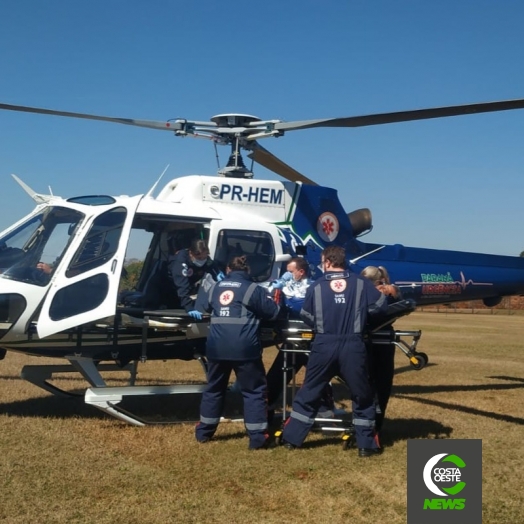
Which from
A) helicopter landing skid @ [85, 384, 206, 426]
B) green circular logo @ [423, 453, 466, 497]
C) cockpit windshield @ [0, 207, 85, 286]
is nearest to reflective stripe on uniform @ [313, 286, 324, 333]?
green circular logo @ [423, 453, 466, 497]

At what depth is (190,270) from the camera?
7.32 m

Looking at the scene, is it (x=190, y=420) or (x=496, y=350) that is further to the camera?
(x=496, y=350)

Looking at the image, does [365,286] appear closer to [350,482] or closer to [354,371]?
[354,371]

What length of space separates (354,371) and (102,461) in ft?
7.65

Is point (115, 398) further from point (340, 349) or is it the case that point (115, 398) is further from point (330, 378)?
point (340, 349)

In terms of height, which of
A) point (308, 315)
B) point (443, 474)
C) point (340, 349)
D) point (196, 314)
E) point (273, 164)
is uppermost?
point (273, 164)

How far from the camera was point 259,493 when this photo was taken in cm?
506

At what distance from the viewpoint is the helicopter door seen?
21.9 ft

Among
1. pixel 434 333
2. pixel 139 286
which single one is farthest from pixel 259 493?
pixel 434 333

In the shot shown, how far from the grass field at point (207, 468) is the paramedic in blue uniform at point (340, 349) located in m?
0.26

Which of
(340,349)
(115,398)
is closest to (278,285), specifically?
(340,349)

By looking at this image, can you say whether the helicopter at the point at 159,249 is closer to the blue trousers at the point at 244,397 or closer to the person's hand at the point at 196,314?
the person's hand at the point at 196,314

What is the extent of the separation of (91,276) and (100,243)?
18.2 inches

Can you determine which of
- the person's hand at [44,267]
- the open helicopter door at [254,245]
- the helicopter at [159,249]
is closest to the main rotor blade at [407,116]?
the helicopter at [159,249]
